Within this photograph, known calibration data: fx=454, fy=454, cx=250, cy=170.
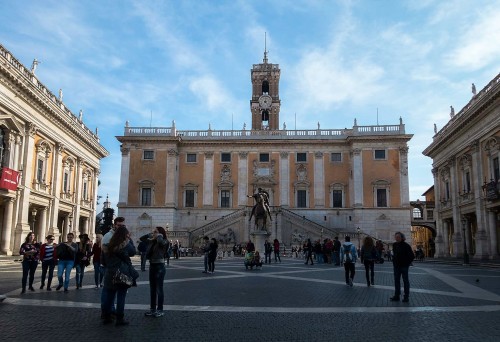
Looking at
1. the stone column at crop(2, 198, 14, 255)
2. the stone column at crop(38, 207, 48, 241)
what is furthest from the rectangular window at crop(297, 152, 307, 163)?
the stone column at crop(2, 198, 14, 255)

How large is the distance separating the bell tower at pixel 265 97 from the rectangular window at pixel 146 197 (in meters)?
19.3

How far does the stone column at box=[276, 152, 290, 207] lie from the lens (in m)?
52.6

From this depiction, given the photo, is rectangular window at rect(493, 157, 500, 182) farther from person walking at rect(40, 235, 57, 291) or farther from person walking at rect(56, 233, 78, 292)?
person walking at rect(40, 235, 57, 291)

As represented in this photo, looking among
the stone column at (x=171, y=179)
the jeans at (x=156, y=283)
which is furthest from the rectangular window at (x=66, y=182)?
the jeans at (x=156, y=283)

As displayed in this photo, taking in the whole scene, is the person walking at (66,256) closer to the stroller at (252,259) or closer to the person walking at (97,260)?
the person walking at (97,260)

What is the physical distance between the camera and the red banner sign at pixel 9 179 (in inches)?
1067

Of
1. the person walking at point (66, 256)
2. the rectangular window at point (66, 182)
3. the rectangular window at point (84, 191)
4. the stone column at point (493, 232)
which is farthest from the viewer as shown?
the rectangular window at point (84, 191)

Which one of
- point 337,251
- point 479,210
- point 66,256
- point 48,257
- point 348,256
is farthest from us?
point 479,210

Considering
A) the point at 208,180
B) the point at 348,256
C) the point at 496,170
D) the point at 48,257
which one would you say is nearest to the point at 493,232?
the point at 496,170

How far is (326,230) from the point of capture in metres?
46.7

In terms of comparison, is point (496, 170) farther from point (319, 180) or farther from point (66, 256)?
point (66, 256)

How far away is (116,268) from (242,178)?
4579 centimetres

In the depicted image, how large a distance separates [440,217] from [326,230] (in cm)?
1101

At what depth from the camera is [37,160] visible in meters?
33.1
